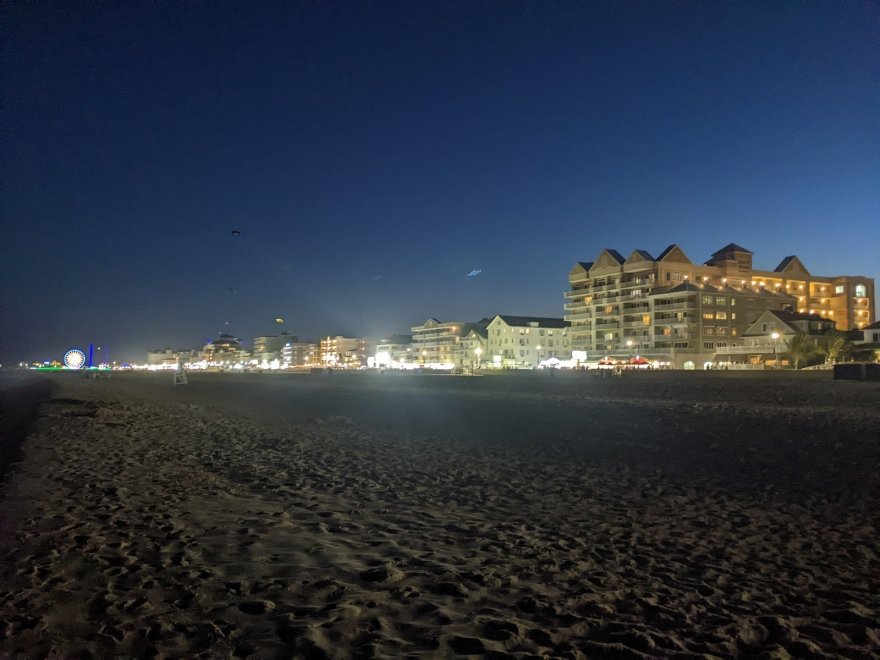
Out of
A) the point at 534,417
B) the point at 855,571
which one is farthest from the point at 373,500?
the point at 534,417

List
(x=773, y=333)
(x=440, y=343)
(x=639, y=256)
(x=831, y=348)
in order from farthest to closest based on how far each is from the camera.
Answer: (x=440, y=343)
(x=639, y=256)
(x=773, y=333)
(x=831, y=348)

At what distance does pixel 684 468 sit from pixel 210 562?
999 cm

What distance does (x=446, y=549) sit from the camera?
6.57m

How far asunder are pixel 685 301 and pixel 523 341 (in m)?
48.1

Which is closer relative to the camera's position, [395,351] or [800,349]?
[800,349]

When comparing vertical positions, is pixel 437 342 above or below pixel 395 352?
above

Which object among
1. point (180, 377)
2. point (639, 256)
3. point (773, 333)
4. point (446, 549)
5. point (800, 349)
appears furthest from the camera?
point (639, 256)

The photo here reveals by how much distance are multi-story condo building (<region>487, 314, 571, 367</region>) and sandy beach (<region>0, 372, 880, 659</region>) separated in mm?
112649

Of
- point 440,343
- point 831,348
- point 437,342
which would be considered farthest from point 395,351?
point 831,348

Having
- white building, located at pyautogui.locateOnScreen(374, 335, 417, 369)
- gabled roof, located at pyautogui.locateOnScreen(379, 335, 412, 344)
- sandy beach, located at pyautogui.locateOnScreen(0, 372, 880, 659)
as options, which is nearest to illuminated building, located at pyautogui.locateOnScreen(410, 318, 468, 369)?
white building, located at pyautogui.locateOnScreen(374, 335, 417, 369)

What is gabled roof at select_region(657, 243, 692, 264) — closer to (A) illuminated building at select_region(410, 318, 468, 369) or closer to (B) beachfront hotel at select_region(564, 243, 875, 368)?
(B) beachfront hotel at select_region(564, 243, 875, 368)

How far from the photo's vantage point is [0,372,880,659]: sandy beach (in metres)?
4.36

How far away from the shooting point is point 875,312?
348 feet

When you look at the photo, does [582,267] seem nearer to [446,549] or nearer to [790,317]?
[790,317]
